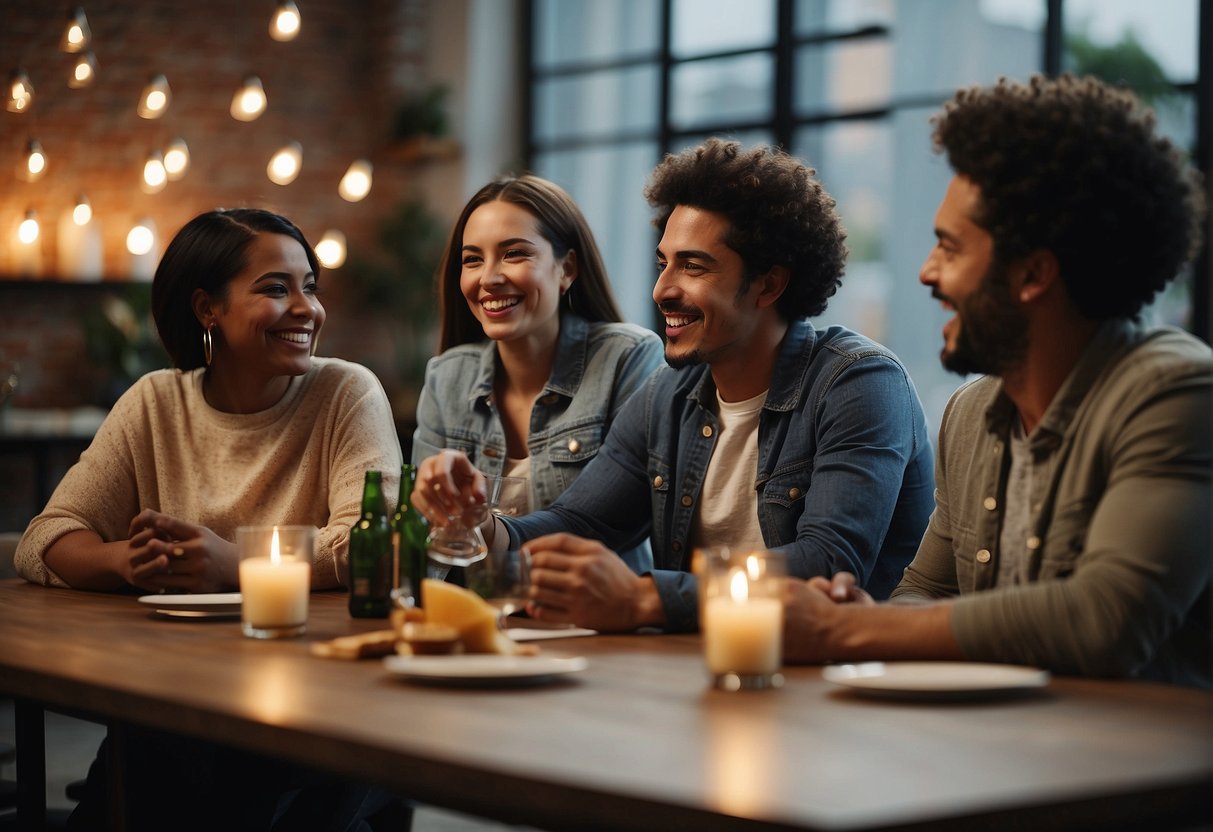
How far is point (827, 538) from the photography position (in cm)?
222

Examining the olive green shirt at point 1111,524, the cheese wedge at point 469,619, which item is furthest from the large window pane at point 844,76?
the cheese wedge at point 469,619

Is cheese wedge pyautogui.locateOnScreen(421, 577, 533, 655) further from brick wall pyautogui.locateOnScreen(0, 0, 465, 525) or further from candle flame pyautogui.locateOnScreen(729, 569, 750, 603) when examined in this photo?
brick wall pyautogui.locateOnScreen(0, 0, 465, 525)

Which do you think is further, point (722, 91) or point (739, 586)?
point (722, 91)

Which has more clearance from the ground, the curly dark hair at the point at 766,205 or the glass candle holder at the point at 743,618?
the curly dark hair at the point at 766,205

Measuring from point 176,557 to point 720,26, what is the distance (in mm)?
5926

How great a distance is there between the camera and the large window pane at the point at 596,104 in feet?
26.6

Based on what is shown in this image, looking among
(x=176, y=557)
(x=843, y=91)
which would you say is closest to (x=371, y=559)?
(x=176, y=557)

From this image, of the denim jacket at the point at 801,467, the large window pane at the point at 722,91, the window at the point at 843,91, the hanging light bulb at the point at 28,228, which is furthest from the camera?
the large window pane at the point at 722,91

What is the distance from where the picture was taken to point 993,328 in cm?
189

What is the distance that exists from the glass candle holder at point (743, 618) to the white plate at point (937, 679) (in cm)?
7

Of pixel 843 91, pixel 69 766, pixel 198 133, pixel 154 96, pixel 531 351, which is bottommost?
pixel 69 766

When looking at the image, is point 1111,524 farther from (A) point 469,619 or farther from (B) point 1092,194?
(A) point 469,619

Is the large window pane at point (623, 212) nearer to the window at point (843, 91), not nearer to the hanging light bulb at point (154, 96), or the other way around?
the window at point (843, 91)

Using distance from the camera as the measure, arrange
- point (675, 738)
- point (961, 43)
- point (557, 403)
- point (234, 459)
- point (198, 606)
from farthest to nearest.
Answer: point (961, 43)
point (557, 403)
point (234, 459)
point (198, 606)
point (675, 738)
